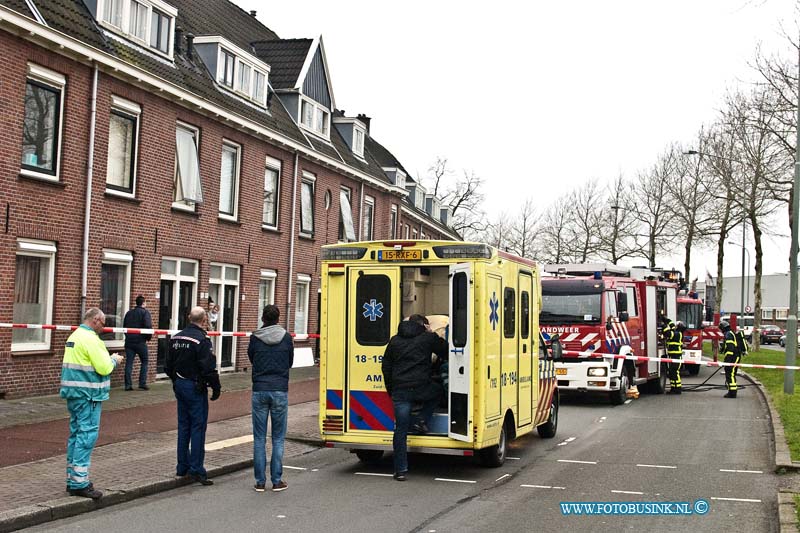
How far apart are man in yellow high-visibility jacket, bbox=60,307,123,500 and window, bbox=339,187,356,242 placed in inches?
866

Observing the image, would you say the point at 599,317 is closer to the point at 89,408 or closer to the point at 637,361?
the point at 637,361

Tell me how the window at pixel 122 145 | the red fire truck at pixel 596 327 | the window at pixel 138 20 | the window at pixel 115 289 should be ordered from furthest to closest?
the window at pixel 138 20 → the red fire truck at pixel 596 327 → the window at pixel 122 145 → the window at pixel 115 289

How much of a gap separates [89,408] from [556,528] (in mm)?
4412

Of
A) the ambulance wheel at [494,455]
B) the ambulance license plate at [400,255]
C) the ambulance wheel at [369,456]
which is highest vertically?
the ambulance license plate at [400,255]

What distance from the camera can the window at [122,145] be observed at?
1841cm

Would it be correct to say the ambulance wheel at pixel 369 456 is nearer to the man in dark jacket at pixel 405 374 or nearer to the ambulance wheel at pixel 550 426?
the man in dark jacket at pixel 405 374

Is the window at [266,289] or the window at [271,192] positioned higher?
the window at [271,192]

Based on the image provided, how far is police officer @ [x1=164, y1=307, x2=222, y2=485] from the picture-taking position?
31.2 ft

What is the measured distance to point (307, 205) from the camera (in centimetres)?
2803

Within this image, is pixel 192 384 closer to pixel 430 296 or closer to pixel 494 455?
pixel 494 455

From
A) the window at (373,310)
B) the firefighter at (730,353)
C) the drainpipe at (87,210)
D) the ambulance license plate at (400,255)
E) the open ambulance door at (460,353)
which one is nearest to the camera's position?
the open ambulance door at (460,353)

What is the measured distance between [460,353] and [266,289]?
16425 mm

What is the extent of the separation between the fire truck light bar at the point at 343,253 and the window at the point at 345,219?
1943cm

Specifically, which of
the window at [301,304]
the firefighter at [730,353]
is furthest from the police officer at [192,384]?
the window at [301,304]
